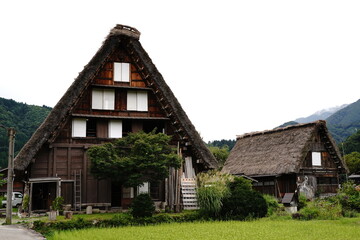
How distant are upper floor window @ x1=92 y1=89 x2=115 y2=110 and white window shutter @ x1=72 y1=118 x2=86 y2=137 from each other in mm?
1056

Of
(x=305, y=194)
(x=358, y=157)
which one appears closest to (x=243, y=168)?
(x=305, y=194)

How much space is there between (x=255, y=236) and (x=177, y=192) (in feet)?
31.2

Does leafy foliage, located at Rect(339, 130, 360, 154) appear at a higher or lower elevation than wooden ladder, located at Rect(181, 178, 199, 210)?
higher

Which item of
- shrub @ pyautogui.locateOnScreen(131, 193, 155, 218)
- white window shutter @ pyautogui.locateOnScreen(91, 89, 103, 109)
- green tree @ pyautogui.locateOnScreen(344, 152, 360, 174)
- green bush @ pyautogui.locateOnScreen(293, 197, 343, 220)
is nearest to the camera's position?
shrub @ pyautogui.locateOnScreen(131, 193, 155, 218)

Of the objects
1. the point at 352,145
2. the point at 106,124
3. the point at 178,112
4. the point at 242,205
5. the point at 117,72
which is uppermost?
the point at 117,72

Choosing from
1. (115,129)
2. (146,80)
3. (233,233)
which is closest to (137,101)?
(146,80)

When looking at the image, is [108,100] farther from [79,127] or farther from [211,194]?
[211,194]

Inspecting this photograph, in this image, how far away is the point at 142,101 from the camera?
23.8 metres

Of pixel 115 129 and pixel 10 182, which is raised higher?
pixel 115 129

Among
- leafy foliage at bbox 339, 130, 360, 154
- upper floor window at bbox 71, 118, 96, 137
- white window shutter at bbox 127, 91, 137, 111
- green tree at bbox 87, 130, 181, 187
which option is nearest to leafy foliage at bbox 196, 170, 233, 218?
green tree at bbox 87, 130, 181, 187

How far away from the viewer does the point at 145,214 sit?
59.5 feet

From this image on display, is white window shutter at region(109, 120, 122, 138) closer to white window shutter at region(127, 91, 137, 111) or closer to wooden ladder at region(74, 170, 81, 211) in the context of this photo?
white window shutter at region(127, 91, 137, 111)

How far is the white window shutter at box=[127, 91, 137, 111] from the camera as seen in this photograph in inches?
924

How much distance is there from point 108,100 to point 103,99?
29 centimetres
